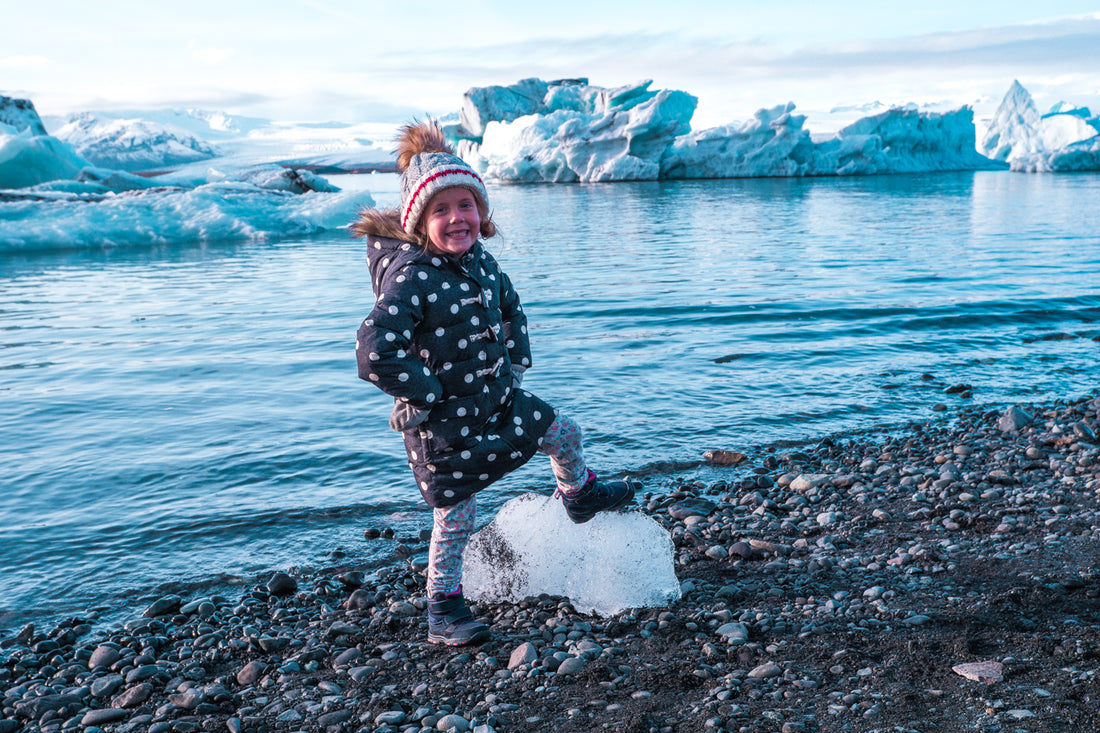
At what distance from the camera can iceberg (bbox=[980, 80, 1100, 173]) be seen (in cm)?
6009

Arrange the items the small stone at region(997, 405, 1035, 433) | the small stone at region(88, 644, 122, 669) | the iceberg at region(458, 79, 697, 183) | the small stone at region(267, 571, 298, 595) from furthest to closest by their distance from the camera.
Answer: the iceberg at region(458, 79, 697, 183) < the small stone at region(997, 405, 1035, 433) < the small stone at region(267, 571, 298, 595) < the small stone at region(88, 644, 122, 669)

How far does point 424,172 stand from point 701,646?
1940mm

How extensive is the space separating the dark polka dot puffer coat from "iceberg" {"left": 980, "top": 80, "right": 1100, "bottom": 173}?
6958 cm

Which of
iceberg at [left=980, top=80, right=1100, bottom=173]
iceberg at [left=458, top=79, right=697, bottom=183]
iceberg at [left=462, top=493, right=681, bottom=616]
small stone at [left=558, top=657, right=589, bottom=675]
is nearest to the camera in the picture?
small stone at [left=558, top=657, right=589, bottom=675]

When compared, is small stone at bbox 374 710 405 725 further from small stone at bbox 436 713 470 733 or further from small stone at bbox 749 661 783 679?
small stone at bbox 749 661 783 679

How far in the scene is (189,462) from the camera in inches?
221

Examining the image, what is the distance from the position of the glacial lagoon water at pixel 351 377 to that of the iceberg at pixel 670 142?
119 feet

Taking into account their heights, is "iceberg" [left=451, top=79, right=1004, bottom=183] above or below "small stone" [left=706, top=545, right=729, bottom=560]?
above

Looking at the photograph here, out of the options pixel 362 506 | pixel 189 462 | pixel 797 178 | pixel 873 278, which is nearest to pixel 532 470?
pixel 362 506

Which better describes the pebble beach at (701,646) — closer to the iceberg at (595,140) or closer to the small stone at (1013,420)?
the small stone at (1013,420)

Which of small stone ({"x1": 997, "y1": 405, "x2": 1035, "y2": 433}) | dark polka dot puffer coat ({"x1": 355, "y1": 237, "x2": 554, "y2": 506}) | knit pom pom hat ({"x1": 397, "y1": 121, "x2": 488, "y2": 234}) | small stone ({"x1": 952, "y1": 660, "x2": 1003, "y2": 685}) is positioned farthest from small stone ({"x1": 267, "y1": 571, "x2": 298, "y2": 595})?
small stone ({"x1": 997, "y1": 405, "x2": 1035, "y2": 433})

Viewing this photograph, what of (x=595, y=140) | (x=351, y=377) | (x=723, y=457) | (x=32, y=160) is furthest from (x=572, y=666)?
(x=595, y=140)

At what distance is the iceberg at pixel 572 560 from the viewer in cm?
330

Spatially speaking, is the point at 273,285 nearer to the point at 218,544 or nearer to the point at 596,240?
the point at 596,240
